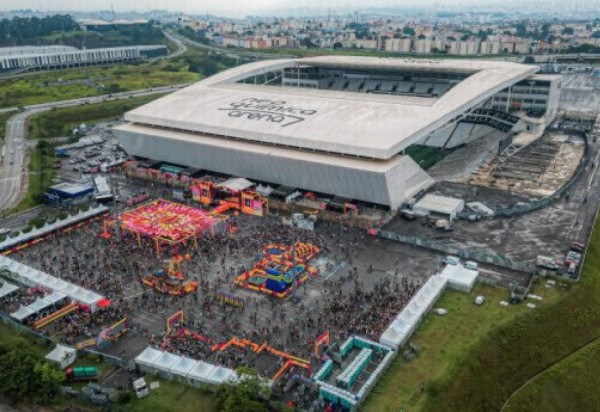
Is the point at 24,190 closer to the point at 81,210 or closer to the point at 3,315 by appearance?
the point at 81,210

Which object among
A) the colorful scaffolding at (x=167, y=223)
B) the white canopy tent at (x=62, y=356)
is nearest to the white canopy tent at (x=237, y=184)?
the colorful scaffolding at (x=167, y=223)

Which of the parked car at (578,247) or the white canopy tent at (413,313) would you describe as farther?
the parked car at (578,247)

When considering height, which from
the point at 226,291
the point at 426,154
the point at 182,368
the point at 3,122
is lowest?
the point at 426,154

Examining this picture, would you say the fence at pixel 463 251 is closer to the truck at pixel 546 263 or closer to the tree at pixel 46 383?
the truck at pixel 546 263

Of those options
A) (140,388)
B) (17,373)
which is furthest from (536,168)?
(17,373)

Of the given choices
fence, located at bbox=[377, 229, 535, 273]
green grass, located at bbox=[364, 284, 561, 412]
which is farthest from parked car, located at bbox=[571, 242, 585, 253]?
green grass, located at bbox=[364, 284, 561, 412]

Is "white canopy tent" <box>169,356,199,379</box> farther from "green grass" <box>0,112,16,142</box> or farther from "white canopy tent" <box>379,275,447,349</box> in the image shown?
"green grass" <box>0,112,16,142</box>

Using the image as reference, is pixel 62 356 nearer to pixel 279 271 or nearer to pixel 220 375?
pixel 220 375
